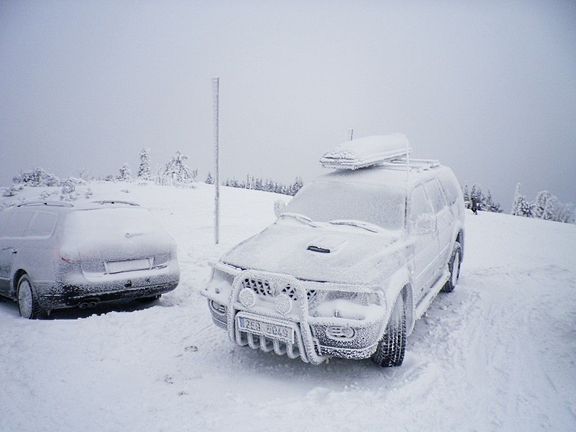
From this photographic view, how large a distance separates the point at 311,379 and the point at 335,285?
1.04 metres

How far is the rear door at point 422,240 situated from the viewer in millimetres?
4961

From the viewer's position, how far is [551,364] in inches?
183

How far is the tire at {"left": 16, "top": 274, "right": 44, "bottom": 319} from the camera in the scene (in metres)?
5.71

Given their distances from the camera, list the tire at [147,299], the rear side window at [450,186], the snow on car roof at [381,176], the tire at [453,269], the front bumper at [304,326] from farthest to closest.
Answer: the tire at [453,269], the rear side window at [450,186], the tire at [147,299], the snow on car roof at [381,176], the front bumper at [304,326]

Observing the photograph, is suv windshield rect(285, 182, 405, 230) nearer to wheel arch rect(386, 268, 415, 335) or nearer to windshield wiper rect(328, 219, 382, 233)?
windshield wiper rect(328, 219, 382, 233)

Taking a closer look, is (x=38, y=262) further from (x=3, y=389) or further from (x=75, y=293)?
(x=3, y=389)

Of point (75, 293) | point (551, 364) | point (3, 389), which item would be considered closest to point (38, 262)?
point (75, 293)

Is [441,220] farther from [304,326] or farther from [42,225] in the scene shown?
[42,225]

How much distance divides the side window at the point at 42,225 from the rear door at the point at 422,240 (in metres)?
4.65

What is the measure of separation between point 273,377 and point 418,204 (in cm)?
275

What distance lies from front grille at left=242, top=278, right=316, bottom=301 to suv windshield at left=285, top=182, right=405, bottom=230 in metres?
1.53

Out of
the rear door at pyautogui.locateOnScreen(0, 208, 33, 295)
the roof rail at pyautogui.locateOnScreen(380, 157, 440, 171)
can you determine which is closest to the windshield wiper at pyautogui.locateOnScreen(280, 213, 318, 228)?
the roof rail at pyautogui.locateOnScreen(380, 157, 440, 171)

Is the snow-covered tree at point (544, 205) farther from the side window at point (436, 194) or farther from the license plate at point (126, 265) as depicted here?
the license plate at point (126, 265)

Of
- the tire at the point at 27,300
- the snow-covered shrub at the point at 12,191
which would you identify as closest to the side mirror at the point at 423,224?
the tire at the point at 27,300
